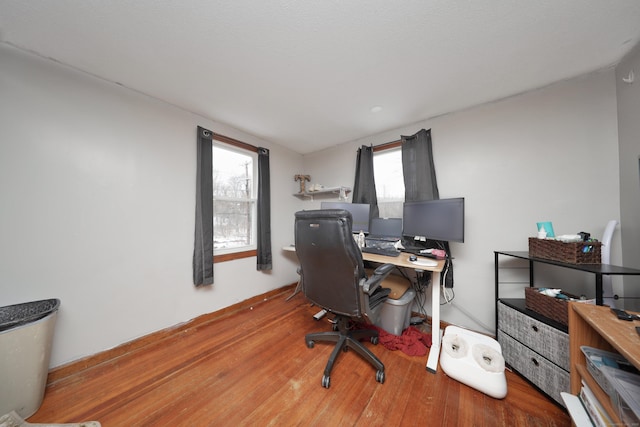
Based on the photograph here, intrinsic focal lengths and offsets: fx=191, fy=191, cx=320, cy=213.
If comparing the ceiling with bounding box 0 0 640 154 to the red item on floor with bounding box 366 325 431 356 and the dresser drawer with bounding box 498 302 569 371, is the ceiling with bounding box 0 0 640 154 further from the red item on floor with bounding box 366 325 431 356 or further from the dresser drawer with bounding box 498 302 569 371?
the red item on floor with bounding box 366 325 431 356

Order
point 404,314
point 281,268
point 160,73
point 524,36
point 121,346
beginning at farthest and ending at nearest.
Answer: point 281,268
point 404,314
point 121,346
point 160,73
point 524,36

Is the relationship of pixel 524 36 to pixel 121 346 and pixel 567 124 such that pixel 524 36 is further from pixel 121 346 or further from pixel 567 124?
pixel 121 346

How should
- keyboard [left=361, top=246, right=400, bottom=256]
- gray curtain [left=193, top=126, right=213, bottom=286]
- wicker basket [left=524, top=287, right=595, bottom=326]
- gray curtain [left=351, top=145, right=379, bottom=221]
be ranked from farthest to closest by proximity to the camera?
gray curtain [left=351, top=145, right=379, bottom=221] < gray curtain [left=193, top=126, right=213, bottom=286] < keyboard [left=361, top=246, right=400, bottom=256] < wicker basket [left=524, top=287, right=595, bottom=326]

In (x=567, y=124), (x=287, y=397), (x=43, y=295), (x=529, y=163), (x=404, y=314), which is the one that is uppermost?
(x=567, y=124)

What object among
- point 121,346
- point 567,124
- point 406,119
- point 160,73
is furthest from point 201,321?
point 567,124

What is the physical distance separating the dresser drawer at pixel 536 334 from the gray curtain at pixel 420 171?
0.53 m

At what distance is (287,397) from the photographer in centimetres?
120

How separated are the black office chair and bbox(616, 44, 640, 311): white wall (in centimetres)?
157

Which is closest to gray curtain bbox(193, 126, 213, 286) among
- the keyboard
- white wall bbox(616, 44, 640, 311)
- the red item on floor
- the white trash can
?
the white trash can

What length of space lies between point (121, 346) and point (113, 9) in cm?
233

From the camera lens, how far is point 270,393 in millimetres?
1235

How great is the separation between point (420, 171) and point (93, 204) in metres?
3.00

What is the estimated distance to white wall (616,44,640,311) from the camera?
4.05ft

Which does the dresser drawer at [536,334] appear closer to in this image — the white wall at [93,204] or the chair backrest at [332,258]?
the chair backrest at [332,258]
